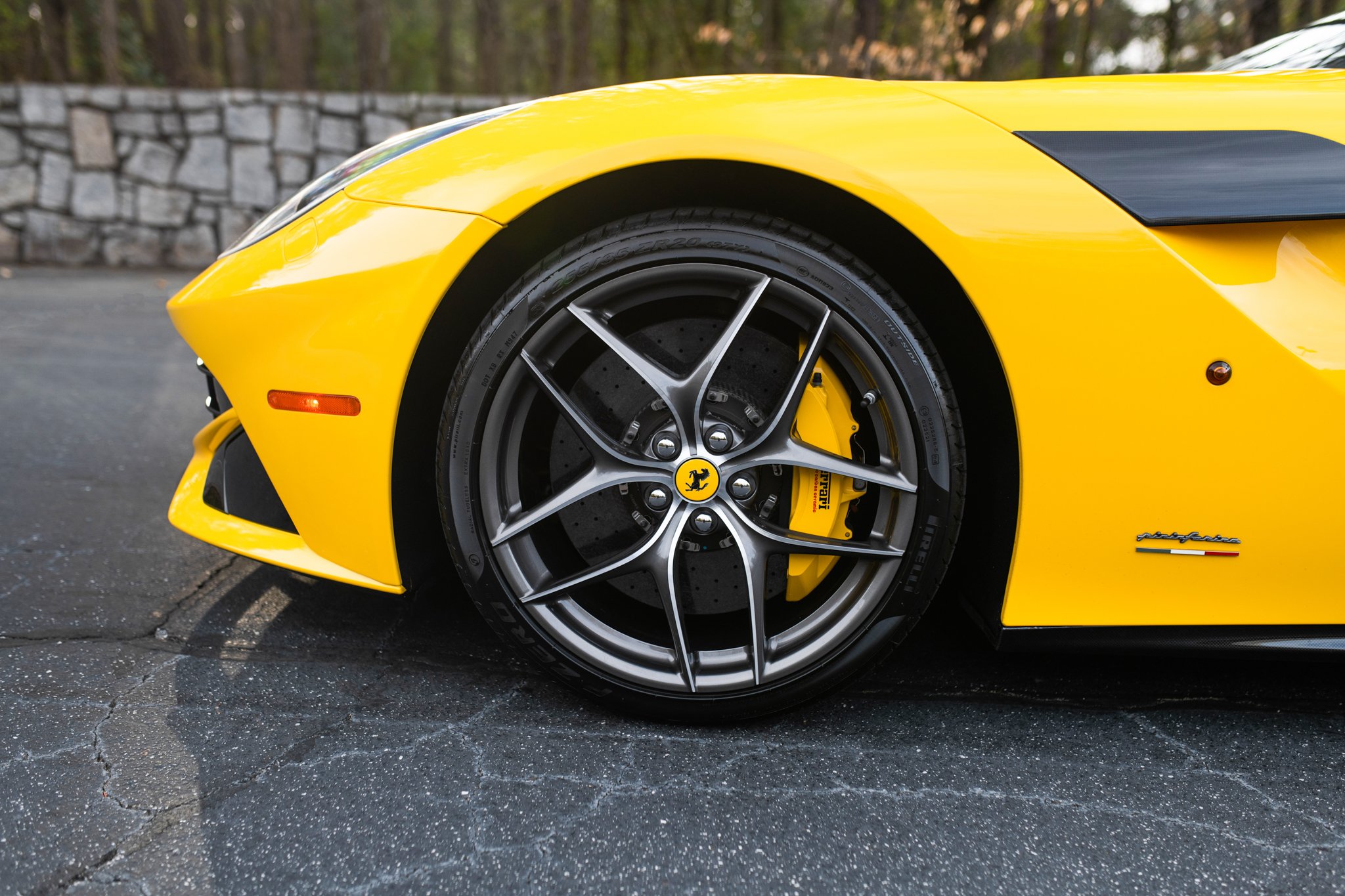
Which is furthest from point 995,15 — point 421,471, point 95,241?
point 421,471

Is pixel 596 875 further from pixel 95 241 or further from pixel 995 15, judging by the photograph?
pixel 995 15

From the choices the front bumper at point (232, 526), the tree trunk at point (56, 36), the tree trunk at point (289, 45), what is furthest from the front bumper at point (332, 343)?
the tree trunk at point (56, 36)

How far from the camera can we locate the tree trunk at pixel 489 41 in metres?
12.9

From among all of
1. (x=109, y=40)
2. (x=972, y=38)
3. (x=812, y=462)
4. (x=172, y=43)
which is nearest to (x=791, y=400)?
(x=812, y=462)

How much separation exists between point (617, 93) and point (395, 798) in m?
1.26

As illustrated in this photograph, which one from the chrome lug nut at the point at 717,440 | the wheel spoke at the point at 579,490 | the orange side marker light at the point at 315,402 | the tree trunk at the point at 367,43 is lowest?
the wheel spoke at the point at 579,490

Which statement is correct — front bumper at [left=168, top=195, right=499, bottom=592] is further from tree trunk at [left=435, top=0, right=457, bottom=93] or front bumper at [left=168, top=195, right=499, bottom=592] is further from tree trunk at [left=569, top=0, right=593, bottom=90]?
tree trunk at [left=435, top=0, right=457, bottom=93]

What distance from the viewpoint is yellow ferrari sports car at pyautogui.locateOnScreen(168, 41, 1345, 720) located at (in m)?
1.33

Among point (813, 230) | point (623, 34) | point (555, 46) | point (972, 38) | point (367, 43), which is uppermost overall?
point (623, 34)

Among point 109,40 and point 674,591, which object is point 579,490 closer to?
point 674,591

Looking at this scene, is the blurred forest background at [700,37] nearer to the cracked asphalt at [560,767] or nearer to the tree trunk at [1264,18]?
the tree trunk at [1264,18]

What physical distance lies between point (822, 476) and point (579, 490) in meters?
0.44

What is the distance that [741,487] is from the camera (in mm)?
1492

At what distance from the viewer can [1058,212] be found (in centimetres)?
133
